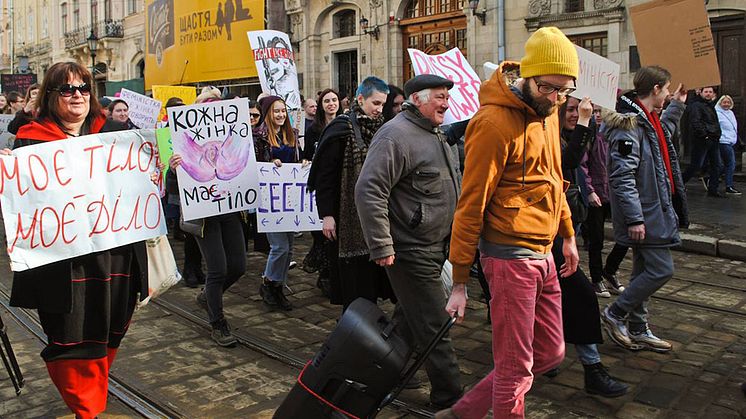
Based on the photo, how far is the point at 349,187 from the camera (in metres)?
4.62

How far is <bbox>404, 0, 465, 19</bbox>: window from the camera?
1864 centimetres

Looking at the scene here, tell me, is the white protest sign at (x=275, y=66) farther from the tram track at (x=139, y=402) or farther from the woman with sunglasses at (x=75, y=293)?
the woman with sunglasses at (x=75, y=293)

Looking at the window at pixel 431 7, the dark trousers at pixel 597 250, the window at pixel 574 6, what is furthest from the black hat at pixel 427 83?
the window at pixel 431 7

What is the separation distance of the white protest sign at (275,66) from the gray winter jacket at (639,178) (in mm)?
6086

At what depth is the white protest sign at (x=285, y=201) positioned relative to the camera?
6.09 meters

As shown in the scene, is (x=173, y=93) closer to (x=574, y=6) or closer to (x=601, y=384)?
(x=574, y=6)

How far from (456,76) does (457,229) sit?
3.50m

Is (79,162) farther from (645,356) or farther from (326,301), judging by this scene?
(645,356)

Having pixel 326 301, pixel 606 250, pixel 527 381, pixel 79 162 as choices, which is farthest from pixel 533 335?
pixel 606 250

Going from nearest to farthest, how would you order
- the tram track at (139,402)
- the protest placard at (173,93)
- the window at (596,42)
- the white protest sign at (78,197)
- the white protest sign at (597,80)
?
the white protest sign at (78,197)
the tram track at (139,402)
the white protest sign at (597,80)
the protest placard at (173,93)
the window at (596,42)

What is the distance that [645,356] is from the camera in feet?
15.2

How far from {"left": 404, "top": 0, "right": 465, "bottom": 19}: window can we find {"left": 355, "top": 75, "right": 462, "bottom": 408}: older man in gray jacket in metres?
15.1

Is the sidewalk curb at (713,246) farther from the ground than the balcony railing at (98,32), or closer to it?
closer to it

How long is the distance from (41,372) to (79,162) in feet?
5.84
